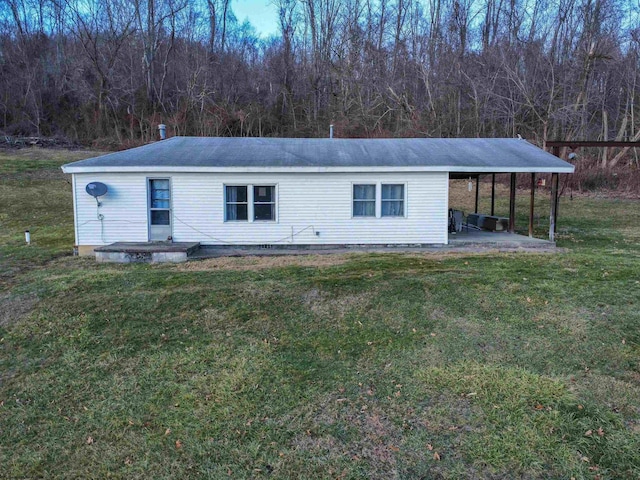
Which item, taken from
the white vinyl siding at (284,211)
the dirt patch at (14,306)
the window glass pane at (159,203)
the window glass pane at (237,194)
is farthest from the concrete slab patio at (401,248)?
the dirt patch at (14,306)

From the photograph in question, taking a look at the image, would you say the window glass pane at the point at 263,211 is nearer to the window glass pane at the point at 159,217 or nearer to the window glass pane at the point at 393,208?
the window glass pane at the point at 159,217

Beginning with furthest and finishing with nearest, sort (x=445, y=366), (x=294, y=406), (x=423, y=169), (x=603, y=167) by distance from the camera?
(x=603, y=167) → (x=423, y=169) → (x=445, y=366) → (x=294, y=406)

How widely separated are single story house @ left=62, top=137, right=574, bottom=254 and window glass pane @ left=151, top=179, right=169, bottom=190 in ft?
0.08

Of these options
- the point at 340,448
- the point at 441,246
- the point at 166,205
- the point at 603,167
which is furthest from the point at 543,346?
the point at 603,167

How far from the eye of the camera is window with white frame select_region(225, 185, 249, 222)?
10.6m

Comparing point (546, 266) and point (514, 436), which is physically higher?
point (546, 266)

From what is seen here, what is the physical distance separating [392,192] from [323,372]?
22.4 feet

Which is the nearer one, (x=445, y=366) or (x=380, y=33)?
(x=445, y=366)

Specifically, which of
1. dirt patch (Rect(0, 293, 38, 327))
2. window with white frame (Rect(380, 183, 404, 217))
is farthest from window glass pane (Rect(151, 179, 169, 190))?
window with white frame (Rect(380, 183, 404, 217))

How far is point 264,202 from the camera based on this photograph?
10641 millimetres

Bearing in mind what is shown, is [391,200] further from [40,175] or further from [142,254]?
[40,175]

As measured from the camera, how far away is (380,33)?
2956cm

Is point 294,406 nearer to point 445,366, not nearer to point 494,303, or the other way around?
point 445,366

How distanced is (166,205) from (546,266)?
8413 millimetres
